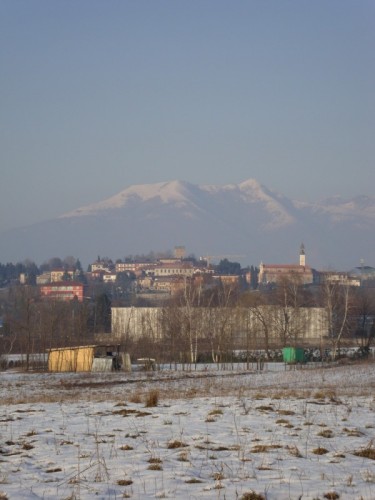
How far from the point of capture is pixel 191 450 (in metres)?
10.9

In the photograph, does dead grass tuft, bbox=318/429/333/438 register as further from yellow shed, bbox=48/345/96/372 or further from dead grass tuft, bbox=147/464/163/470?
yellow shed, bbox=48/345/96/372

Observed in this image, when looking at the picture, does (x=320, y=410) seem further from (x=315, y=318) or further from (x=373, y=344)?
(x=315, y=318)

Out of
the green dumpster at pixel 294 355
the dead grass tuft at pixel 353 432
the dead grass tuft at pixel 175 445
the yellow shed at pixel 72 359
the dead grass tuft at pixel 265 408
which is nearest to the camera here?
the dead grass tuft at pixel 175 445

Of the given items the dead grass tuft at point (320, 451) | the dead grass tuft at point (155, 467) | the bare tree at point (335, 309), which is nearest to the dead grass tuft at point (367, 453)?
the dead grass tuft at point (320, 451)

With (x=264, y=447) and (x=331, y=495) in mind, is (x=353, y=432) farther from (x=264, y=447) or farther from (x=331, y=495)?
(x=331, y=495)

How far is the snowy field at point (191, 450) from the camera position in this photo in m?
8.89

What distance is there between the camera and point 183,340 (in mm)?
61281

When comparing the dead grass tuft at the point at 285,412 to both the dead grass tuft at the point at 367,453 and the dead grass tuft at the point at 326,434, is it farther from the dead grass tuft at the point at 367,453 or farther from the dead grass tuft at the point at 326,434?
the dead grass tuft at the point at 367,453

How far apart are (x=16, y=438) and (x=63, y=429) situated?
1077 millimetres

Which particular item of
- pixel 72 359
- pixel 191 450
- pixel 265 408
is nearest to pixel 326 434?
pixel 191 450

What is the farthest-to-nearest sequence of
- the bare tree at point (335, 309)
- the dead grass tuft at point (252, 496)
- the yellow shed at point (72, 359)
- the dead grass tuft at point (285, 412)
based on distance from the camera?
the bare tree at point (335, 309) < the yellow shed at point (72, 359) < the dead grass tuft at point (285, 412) < the dead grass tuft at point (252, 496)

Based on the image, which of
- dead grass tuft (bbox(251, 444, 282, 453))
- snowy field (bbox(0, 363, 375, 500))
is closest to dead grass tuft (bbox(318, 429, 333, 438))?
snowy field (bbox(0, 363, 375, 500))

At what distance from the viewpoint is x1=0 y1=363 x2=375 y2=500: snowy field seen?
889 cm

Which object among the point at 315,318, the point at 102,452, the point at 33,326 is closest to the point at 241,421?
the point at 102,452
